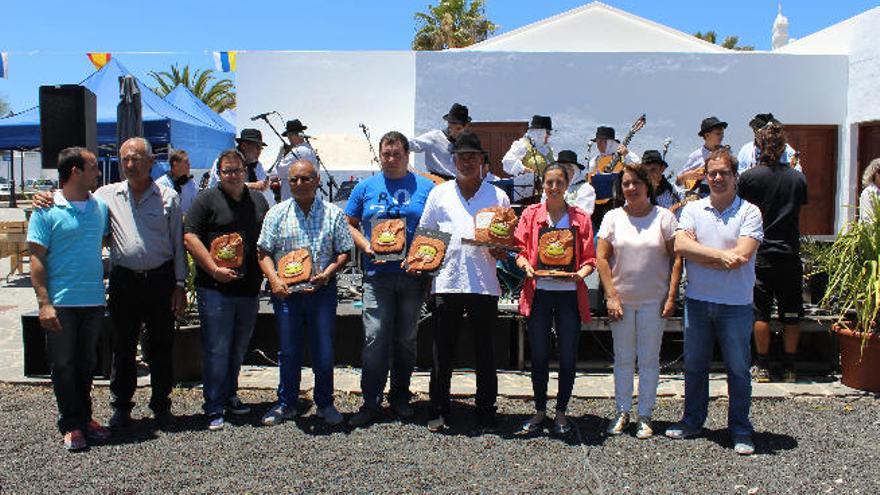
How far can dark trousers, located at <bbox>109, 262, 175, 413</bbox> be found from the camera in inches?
203

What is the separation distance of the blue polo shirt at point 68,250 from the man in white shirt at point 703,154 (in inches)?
248

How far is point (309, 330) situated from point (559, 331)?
172cm

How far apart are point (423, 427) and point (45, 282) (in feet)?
8.50

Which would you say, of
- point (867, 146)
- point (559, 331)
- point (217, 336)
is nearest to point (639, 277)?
point (559, 331)

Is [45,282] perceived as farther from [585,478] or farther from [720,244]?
[720,244]

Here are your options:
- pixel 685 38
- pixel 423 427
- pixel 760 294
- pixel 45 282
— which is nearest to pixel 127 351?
pixel 45 282

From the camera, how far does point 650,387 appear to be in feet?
16.6

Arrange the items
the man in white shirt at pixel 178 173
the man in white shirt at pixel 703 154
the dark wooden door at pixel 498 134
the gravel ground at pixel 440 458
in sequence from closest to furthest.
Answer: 1. the gravel ground at pixel 440 458
2. the man in white shirt at pixel 178 173
3. the man in white shirt at pixel 703 154
4. the dark wooden door at pixel 498 134

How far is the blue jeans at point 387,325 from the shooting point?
527 centimetres

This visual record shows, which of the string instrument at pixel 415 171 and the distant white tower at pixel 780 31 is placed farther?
the distant white tower at pixel 780 31

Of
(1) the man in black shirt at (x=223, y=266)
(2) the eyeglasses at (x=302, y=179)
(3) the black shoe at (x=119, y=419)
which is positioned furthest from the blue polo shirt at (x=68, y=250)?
(2) the eyeglasses at (x=302, y=179)

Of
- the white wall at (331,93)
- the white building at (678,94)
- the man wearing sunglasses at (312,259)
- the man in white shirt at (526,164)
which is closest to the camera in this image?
the man wearing sunglasses at (312,259)

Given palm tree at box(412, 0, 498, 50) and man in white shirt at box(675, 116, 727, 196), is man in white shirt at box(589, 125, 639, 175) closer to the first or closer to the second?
man in white shirt at box(675, 116, 727, 196)

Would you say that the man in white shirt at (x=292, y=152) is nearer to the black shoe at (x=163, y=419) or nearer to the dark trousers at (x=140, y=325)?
the dark trousers at (x=140, y=325)
